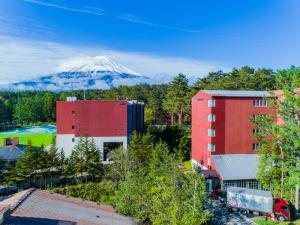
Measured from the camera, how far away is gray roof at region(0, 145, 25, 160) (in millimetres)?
32812

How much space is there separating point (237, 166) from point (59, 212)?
19059 mm

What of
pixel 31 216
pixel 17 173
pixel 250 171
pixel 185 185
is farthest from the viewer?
pixel 250 171

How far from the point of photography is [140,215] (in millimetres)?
19359

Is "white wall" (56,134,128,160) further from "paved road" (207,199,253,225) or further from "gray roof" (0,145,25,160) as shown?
"paved road" (207,199,253,225)

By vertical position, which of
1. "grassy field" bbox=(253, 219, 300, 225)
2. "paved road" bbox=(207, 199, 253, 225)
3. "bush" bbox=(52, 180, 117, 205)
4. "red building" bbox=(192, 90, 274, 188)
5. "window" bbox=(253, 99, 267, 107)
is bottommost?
"paved road" bbox=(207, 199, 253, 225)

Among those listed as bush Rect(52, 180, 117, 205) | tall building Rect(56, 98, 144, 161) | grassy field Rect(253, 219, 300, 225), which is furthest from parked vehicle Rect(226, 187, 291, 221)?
tall building Rect(56, 98, 144, 161)

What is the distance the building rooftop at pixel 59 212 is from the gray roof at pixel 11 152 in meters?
13.3

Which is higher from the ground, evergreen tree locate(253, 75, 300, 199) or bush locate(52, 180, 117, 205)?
evergreen tree locate(253, 75, 300, 199)

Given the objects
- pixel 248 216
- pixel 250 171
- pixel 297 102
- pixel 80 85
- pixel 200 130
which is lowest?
pixel 248 216

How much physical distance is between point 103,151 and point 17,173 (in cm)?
1421

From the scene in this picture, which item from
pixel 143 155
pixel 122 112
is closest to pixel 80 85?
pixel 122 112

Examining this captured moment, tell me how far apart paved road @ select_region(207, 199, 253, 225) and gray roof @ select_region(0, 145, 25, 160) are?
21.4 m

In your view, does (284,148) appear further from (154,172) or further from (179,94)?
(179,94)

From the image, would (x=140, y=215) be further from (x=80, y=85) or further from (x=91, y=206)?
(x=80, y=85)
